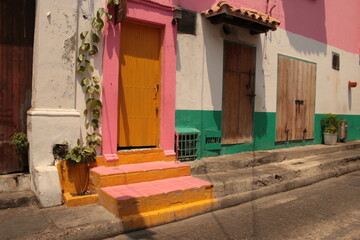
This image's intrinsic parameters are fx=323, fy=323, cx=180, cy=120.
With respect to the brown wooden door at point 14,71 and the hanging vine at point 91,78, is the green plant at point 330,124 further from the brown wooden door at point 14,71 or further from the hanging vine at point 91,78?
the brown wooden door at point 14,71

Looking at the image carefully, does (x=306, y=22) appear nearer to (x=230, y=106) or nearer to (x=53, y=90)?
(x=230, y=106)

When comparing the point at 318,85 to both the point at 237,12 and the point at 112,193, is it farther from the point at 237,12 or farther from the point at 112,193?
the point at 112,193

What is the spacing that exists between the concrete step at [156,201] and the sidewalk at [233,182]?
16cm

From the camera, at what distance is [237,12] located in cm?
617

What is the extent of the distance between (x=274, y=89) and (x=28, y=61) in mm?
5617

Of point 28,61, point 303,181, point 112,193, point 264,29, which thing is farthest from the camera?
point 264,29

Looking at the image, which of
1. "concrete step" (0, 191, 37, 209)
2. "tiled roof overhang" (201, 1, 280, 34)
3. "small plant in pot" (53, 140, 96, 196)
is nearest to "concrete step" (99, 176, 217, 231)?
"small plant in pot" (53, 140, 96, 196)

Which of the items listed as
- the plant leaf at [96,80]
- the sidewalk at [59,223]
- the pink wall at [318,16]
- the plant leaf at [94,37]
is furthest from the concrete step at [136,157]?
the pink wall at [318,16]

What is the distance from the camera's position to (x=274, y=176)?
6125 millimetres

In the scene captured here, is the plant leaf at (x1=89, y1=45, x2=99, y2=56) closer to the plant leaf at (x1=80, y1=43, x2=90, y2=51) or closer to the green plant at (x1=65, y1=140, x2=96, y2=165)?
the plant leaf at (x1=80, y1=43, x2=90, y2=51)

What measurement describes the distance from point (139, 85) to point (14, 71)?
1.99 m

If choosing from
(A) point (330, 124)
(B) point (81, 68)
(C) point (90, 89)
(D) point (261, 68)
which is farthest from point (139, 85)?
(A) point (330, 124)

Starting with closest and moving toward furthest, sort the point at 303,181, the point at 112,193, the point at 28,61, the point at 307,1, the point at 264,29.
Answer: the point at 112,193
the point at 28,61
the point at 303,181
the point at 264,29
the point at 307,1

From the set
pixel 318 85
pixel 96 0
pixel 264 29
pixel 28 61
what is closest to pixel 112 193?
pixel 28 61
